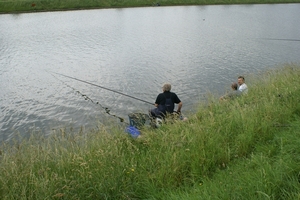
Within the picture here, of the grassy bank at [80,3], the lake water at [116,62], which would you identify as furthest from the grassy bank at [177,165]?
the grassy bank at [80,3]

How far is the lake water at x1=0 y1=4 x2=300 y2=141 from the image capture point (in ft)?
40.2

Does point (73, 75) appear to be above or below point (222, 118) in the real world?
below

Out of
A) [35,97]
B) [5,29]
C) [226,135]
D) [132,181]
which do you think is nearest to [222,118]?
[226,135]

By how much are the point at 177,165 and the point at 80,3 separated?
53.9 metres

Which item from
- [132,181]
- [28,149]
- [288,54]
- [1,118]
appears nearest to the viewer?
[132,181]

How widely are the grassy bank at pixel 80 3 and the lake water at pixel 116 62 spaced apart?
12.6 m

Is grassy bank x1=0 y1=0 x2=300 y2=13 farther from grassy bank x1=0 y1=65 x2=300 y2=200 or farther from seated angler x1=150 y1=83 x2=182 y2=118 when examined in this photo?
grassy bank x1=0 y1=65 x2=300 y2=200

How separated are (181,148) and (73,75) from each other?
12.7m

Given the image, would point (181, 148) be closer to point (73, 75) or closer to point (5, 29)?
point (73, 75)

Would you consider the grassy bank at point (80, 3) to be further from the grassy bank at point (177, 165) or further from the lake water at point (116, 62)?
the grassy bank at point (177, 165)

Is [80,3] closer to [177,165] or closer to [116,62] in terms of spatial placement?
[116,62]

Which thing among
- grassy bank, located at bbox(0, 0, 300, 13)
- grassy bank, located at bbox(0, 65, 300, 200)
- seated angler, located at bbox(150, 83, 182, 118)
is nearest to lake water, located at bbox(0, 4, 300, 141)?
seated angler, located at bbox(150, 83, 182, 118)

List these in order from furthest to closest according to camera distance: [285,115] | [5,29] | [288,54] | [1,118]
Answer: [5,29], [288,54], [1,118], [285,115]

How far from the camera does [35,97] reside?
13.9 metres
